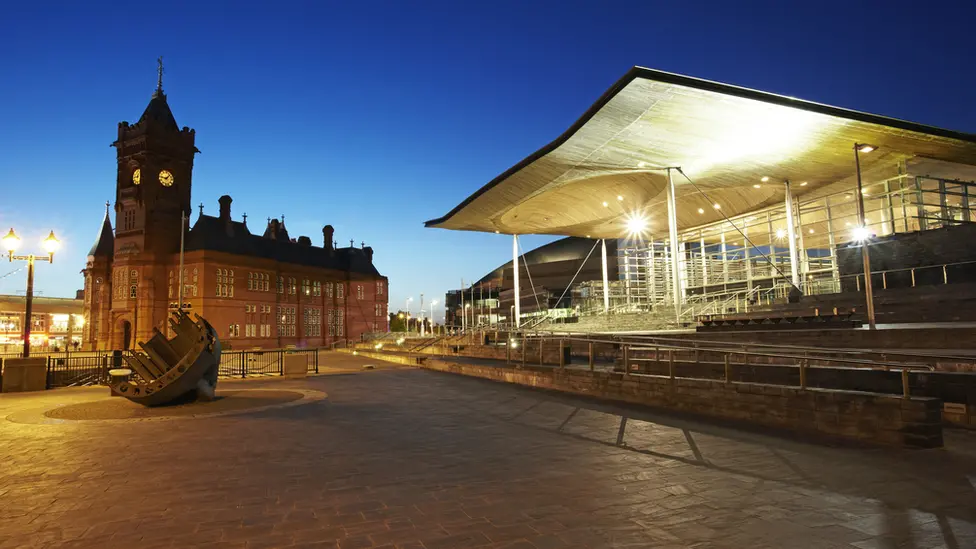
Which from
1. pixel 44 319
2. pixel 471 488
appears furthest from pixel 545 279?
pixel 44 319

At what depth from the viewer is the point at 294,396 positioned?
16.0 metres

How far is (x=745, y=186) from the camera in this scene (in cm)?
3212

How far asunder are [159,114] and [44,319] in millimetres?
58535

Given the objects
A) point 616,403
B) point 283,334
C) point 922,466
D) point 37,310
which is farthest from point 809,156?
point 37,310

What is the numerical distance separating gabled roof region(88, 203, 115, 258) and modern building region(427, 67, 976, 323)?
53763 mm

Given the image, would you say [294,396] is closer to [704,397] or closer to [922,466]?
[704,397]

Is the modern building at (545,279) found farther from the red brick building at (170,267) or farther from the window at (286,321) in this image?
the red brick building at (170,267)

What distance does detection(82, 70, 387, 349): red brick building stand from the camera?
2462 inches

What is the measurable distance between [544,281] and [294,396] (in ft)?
246

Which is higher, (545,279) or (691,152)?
(691,152)

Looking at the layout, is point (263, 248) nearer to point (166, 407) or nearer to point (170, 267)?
point (170, 267)

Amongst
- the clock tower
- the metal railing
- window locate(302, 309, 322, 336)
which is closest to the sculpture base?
the metal railing

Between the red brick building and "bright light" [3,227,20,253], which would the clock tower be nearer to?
the red brick building

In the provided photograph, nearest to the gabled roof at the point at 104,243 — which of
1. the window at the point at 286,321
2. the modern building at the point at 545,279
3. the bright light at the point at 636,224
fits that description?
the window at the point at 286,321
